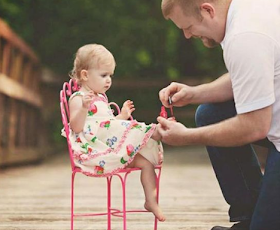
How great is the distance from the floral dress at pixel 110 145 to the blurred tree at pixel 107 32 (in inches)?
304

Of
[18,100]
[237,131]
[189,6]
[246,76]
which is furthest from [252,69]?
[18,100]

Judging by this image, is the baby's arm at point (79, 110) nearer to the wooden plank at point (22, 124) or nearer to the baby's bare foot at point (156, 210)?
the baby's bare foot at point (156, 210)

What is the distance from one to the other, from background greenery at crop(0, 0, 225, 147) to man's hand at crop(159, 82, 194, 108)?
721cm

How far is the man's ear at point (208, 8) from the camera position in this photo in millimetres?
2297

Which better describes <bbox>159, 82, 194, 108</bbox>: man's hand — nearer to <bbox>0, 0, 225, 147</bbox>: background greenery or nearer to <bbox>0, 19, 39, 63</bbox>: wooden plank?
<bbox>0, 19, 39, 63</bbox>: wooden plank

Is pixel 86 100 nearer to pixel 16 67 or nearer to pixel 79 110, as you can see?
pixel 79 110

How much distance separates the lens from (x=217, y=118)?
9.05 ft

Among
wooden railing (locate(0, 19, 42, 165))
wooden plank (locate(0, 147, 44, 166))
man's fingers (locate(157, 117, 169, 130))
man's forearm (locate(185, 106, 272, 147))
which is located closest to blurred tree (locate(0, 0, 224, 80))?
wooden railing (locate(0, 19, 42, 165))

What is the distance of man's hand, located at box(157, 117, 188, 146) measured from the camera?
7.71 feet

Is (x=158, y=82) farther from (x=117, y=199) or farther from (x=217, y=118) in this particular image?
(x=217, y=118)

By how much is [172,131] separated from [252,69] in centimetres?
36

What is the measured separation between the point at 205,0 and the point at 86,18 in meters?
8.52

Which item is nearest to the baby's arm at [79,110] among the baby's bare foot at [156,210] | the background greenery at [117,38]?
the baby's bare foot at [156,210]

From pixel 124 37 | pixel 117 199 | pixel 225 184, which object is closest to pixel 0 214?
pixel 117 199
